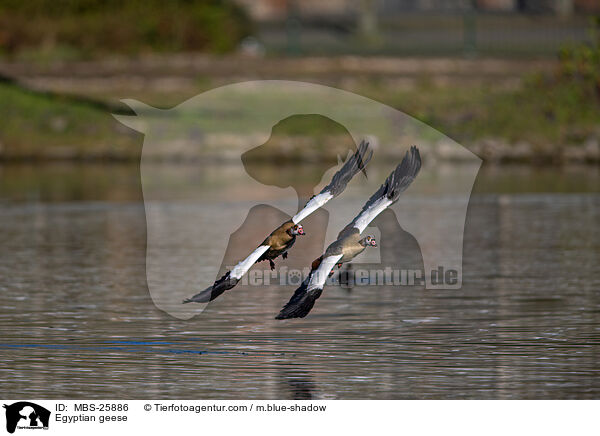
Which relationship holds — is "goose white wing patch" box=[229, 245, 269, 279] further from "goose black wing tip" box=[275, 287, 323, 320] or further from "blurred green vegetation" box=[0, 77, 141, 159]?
"blurred green vegetation" box=[0, 77, 141, 159]

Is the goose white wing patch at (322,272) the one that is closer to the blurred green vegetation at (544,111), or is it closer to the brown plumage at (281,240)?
the brown plumage at (281,240)

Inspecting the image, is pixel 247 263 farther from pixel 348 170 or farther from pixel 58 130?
pixel 58 130

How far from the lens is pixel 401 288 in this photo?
64.1 feet

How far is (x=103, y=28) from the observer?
168 ft

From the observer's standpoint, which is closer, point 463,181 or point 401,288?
point 401,288

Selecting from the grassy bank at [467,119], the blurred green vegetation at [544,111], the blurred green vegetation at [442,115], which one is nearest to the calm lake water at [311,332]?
the grassy bank at [467,119]

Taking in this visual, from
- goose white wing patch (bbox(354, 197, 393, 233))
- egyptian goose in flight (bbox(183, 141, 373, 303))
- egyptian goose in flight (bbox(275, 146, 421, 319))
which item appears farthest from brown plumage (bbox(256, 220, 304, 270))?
goose white wing patch (bbox(354, 197, 393, 233))

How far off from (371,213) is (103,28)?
3666 centimetres

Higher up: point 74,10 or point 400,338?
point 74,10

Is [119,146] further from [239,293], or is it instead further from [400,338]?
[400,338]

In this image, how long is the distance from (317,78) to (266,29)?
17.3 meters

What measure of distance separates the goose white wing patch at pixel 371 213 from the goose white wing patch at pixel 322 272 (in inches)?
18.2

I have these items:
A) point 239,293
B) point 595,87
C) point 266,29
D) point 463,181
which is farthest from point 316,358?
point 266,29
